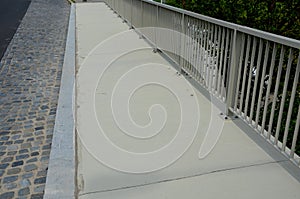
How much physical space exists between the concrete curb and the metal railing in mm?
2091

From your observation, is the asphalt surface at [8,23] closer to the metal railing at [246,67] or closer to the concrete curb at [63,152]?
the concrete curb at [63,152]

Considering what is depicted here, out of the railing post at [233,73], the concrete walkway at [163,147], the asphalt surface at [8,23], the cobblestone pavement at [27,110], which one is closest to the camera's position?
the concrete walkway at [163,147]

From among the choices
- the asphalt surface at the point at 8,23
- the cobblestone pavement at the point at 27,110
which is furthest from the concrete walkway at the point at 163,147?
the asphalt surface at the point at 8,23

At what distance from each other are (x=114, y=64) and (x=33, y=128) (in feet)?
9.02

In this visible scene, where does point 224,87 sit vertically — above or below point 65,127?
above

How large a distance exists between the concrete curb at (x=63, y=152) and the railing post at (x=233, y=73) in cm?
211

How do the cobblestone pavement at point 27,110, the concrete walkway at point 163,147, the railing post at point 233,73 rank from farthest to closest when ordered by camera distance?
1. the railing post at point 233,73
2. the cobblestone pavement at point 27,110
3. the concrete walkway at point 163,147

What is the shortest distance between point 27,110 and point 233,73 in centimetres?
322

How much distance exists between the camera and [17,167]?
3439mm

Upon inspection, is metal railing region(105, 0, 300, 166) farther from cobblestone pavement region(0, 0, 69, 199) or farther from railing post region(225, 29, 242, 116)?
cobblestone pavement region(0, 0, 69, 199)

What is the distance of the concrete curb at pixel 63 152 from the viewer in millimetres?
2951

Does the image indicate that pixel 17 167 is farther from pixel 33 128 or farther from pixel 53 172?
pixel 33 128

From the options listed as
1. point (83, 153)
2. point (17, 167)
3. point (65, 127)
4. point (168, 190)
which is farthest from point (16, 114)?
point (168, 190)

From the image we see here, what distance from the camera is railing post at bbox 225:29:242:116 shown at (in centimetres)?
376
